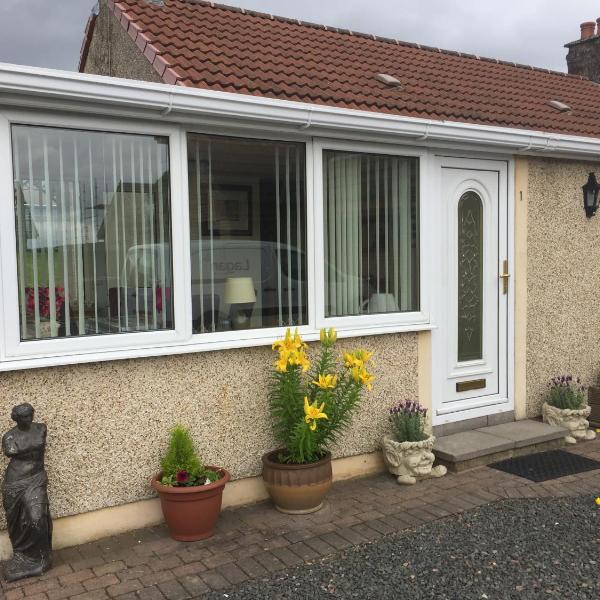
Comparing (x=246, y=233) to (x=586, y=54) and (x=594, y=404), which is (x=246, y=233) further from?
(x=586, y=54)

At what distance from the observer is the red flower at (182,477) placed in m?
4.15

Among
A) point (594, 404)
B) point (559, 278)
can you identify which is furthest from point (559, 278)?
point (594, 404)

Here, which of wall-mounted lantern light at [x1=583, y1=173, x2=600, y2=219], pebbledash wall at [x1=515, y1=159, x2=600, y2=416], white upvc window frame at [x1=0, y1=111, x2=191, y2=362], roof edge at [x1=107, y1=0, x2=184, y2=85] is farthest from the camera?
wall-mounted lantern light at [x1=583, y1=173, x2=600, y2=219]

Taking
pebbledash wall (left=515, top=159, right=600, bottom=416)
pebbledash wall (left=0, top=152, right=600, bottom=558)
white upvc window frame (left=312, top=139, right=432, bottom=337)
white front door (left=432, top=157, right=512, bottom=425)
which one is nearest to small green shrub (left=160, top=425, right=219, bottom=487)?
pebbledash wall (left=0, top=152, right=600, bottom=558)

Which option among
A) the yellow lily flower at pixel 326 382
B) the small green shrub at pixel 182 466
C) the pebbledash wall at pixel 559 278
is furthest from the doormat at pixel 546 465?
the small green shrub at pixel 182 466

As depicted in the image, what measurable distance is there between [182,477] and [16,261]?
5.43 feet

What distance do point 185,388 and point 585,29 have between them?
10.4 meters

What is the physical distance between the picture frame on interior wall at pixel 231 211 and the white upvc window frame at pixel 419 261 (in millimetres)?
524

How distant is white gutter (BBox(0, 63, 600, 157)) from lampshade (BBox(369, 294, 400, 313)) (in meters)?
1.31

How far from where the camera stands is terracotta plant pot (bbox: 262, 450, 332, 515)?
4.46 meters

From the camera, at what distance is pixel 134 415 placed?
167 inches

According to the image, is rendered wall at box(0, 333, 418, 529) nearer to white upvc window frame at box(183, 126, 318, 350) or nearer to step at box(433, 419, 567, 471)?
white upvc window frame at box(183, 126, 318, 350)

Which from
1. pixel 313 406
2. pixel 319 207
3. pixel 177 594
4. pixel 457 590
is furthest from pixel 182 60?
pixel 457 590

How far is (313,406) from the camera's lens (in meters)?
4.38
